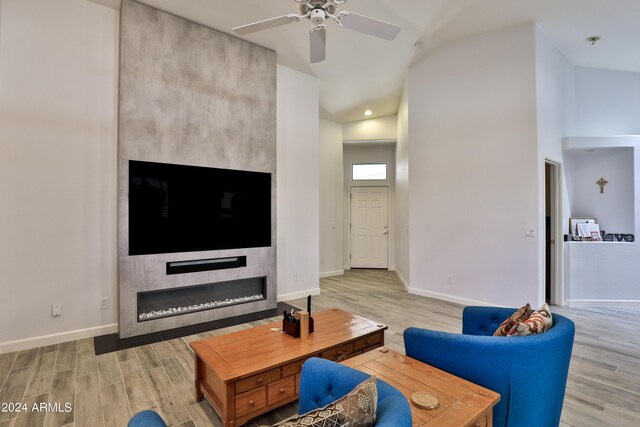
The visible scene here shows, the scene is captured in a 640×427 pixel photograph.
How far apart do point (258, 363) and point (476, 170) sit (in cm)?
413

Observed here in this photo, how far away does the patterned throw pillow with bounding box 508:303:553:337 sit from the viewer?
1.74 meters

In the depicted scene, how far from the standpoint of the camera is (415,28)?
4398 mm

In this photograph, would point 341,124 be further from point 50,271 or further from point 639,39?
point 50,271

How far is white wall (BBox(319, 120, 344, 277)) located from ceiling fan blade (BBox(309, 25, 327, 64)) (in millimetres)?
4283

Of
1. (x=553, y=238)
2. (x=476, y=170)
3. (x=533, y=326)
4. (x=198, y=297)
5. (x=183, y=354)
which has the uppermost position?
(x=476, y=170)

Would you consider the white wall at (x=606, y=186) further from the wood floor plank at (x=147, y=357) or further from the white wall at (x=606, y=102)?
the wood floor plank at (x=147, y=357)

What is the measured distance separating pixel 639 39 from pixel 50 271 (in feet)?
25.8

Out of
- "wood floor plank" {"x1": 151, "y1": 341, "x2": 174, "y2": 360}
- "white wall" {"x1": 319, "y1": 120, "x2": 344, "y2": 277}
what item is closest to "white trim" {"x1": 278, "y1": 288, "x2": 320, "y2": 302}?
"white wall" {"x1": 319, "y1": 120, "x2": 344, "y2": 277}

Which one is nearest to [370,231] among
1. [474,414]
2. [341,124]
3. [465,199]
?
[341,124]

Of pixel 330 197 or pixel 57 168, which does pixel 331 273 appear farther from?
pixel 57 168

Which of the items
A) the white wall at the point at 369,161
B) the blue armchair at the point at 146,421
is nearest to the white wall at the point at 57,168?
the blue armchair at the point at 146,421

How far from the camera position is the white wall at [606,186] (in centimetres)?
487

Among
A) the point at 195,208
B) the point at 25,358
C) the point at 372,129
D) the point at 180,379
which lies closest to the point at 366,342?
the point at 180,379

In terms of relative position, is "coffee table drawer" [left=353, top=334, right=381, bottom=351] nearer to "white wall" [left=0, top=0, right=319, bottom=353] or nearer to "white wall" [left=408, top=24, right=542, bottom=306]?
"white wall" [left=408, top=24, right=542, bottom=306]
